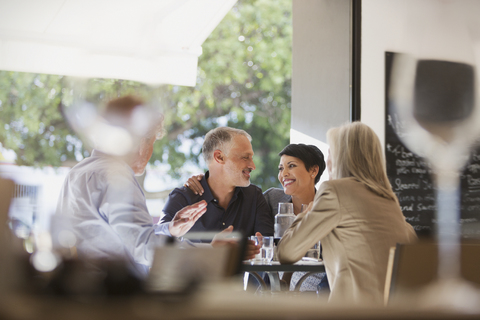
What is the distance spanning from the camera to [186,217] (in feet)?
6.87

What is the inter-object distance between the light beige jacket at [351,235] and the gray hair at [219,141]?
1.25 m

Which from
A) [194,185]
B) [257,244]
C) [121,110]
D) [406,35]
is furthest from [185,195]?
[406,35]

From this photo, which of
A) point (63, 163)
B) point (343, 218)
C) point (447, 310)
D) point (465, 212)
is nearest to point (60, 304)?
point (447, 310)

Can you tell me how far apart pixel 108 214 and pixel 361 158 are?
3.18 feet

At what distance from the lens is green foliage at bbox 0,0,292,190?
850 centimetres

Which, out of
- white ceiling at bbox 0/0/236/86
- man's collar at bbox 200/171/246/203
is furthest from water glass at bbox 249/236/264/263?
white ceiling at bbox 0/0/236/86

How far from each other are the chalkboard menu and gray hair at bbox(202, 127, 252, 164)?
1215 millimetres

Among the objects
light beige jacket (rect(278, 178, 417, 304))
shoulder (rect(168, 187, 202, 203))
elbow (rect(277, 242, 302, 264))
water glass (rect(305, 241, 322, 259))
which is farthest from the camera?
shoulder (rect(168, 187, 202, 203))

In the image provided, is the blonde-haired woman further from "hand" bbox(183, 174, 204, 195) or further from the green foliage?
the green foliage

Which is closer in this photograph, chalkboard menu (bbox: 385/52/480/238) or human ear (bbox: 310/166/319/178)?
human ear (bbox: 310/166/319/178)

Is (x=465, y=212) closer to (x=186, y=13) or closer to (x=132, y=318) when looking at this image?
(x=186, y=13)

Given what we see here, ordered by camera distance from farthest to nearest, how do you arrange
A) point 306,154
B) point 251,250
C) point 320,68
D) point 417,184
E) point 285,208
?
point 320,68
point 417,184
point 306,154
point 285,208
point 251,250

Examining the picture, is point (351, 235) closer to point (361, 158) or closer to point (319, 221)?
point (319, 221)

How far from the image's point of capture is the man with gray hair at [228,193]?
2.80 m
